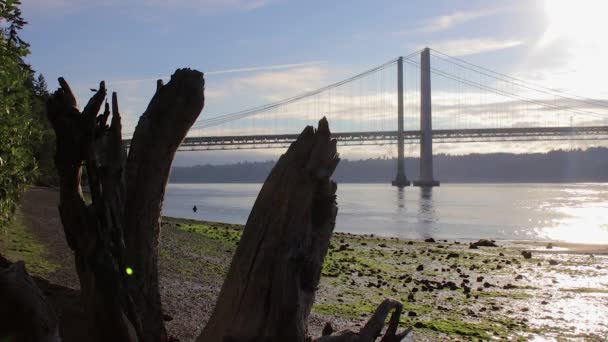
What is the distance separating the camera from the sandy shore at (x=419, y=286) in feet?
23.9

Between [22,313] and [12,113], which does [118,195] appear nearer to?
[22,313]

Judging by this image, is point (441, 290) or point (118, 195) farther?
point (441, 290)

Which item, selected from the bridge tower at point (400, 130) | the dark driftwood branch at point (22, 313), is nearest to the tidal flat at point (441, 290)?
the dark driftwood branch at point (22, 313)

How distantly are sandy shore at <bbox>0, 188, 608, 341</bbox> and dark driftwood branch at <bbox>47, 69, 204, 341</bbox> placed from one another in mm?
2051

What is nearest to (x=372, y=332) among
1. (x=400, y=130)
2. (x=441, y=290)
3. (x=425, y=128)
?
(x=441, y=290)

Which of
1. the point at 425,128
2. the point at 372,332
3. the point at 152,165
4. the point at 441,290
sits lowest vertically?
the point at 441,290

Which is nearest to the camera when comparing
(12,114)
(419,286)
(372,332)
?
(372,332)

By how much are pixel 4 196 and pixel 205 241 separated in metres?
7.76

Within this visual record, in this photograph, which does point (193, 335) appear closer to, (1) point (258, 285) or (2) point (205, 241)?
(1) point (258, 285)

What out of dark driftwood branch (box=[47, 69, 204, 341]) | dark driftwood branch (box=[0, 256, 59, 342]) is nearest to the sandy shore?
dark driftwood branch (box=[47, 69, 204, 341])

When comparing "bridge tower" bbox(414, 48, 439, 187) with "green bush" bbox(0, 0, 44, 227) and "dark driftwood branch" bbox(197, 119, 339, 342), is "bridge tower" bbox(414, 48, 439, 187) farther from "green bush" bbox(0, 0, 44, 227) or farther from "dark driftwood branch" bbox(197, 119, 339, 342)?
"dark driftwood branch" bbox(197, 119, 339, 342)

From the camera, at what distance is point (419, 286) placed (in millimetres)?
10555

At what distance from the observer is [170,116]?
3.90 meters

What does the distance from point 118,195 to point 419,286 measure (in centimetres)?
781
